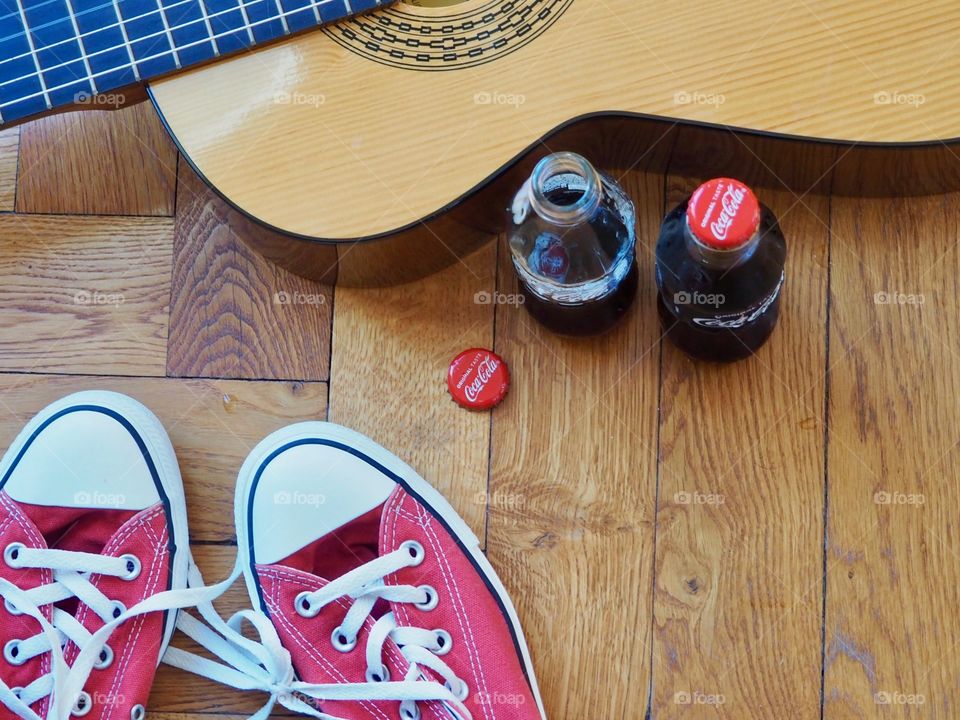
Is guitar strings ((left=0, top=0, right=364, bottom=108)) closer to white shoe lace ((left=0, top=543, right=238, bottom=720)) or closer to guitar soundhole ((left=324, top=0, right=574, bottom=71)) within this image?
guitar soundhole ((left=324, top=0, right=574, bottom=71))

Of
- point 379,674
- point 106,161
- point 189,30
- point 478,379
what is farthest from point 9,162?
point 379,674

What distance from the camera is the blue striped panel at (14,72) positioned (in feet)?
2.49

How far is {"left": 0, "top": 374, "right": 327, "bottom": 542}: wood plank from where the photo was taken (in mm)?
919

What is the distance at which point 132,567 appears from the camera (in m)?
0.89

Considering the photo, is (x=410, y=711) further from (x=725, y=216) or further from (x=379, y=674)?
(x=725, y=216)

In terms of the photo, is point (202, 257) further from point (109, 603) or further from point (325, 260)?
point (109, 603)

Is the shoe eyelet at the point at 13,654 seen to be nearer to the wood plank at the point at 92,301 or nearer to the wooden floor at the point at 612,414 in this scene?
the wooden floor at the point at 612,414

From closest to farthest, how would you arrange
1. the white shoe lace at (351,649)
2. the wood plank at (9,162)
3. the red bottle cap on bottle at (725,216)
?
1. the red bottle cap on bottle at (725,216)
2. the white shoe lace at (351,649)
3. the wood plank at (9,162)

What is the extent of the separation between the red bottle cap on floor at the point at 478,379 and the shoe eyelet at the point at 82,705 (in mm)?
462

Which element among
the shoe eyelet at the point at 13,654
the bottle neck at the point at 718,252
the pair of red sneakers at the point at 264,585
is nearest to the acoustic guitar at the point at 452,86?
the bottle neck at the point at 718,252

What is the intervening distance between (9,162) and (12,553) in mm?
413

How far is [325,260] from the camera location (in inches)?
32.6

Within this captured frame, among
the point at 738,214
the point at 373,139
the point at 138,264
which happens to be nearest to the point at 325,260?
the point at 373,139

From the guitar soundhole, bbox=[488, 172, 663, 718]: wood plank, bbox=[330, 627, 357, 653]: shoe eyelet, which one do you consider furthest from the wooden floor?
the guitar soundhole
